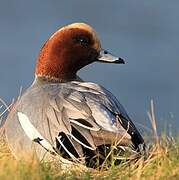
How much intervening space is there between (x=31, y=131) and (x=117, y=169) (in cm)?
73

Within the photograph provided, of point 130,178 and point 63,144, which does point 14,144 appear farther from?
point 130,178

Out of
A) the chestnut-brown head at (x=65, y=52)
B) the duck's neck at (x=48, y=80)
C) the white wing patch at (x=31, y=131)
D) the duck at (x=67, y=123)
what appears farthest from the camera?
the chestnut-brown head at (x=65, y=52)

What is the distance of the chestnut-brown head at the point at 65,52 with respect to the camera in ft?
21.6

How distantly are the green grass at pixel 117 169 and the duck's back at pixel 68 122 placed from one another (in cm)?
14

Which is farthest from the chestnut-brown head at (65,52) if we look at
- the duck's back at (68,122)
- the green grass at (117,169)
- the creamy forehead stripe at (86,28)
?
the green grass at (117,169)

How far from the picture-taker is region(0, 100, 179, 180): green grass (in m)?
4.94

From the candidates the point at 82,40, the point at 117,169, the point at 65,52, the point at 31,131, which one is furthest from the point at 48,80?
the point at 117,169

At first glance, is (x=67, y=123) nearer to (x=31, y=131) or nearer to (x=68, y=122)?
(x=68, y=122)

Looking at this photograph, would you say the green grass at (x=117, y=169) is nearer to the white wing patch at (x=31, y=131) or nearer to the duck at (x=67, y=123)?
the duck at (x=67, y=123)

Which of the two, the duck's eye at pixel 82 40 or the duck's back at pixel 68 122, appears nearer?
the duck's back at pixel 68 122

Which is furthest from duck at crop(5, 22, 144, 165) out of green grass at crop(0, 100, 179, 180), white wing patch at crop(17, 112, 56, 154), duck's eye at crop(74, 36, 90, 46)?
duck's eye at crop(74, 36, 90, 46)

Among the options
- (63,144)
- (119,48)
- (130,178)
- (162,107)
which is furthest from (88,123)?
(119,48)

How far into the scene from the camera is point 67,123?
5.59m

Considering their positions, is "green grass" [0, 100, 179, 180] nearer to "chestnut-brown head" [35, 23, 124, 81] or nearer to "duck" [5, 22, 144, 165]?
"duck" [5, 22, 144, 165]
